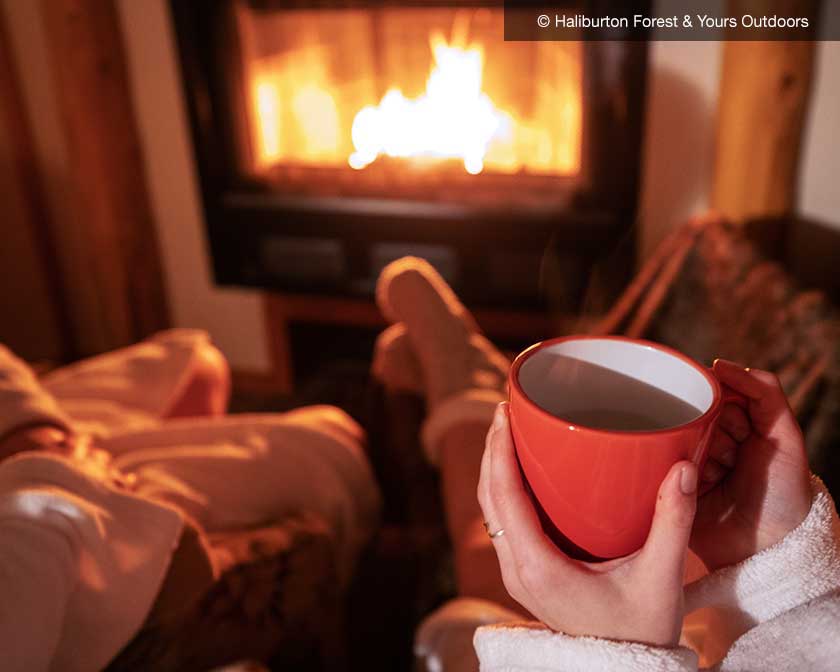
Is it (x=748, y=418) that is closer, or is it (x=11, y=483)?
(x=748, y=418)

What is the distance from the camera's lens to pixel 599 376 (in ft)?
1.56

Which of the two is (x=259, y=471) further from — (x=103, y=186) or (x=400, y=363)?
(x=103, y=186)

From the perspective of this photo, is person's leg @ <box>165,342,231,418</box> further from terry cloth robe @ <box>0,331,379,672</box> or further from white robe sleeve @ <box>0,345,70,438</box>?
white robe sleeve @ <box>0,345,70,438</box>

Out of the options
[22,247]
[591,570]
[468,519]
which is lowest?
[468,519]

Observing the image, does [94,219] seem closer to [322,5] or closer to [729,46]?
[322,5]

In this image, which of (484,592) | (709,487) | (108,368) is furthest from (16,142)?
(709,487)

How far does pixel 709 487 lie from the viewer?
53 centimetres

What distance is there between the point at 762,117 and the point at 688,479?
122cm

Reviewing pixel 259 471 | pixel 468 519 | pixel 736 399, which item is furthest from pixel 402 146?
pixel 736 399

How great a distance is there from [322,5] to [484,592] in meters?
1.29

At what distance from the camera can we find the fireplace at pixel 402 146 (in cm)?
159

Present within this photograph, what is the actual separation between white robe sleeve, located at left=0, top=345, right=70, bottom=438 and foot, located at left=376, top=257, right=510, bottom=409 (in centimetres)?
48

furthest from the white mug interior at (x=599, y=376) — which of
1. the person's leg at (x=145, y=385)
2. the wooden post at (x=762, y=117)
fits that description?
the wooden post at (x=762, y=117)

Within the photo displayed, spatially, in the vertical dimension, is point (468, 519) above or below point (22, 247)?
below
